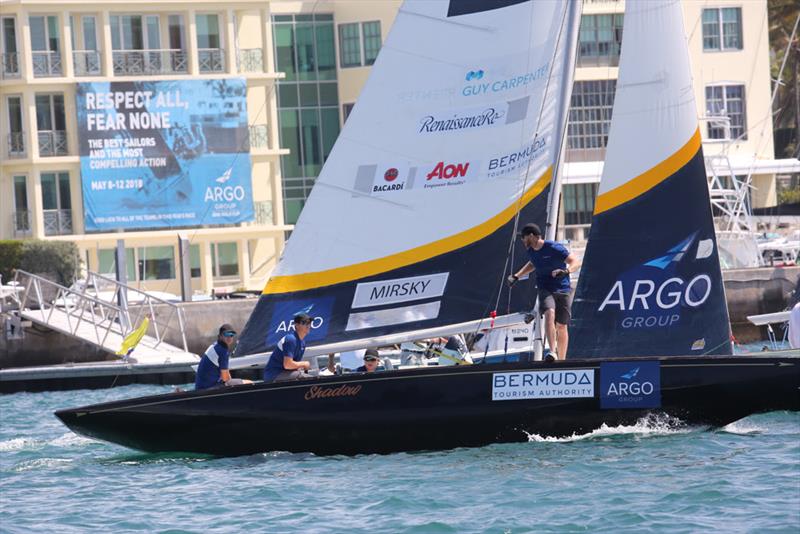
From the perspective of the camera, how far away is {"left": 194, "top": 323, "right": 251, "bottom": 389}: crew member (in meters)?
15.8

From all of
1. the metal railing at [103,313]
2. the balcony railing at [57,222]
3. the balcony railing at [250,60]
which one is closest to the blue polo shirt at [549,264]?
the metal railing at [103,313]

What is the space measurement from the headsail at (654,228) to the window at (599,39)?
3576 cm

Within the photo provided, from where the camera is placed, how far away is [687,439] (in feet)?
50.1

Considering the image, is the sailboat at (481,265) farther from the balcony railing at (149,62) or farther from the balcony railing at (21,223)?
the balcony railing at (149,62)

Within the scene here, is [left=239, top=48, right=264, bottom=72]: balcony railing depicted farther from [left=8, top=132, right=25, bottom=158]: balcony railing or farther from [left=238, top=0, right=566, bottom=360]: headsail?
[left=238, top=0, right=566, bottom=360]: headsail

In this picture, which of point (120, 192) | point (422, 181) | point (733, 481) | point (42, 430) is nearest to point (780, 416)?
point (733, 481)

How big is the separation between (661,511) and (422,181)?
18.1 feet

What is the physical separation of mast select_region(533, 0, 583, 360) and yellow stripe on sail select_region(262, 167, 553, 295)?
0.14 m

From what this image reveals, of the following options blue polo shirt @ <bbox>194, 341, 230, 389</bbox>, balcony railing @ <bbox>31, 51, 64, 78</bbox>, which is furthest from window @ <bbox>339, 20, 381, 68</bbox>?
blue polo shirt @ <bbox>194, 341, 230, 389</bbox>

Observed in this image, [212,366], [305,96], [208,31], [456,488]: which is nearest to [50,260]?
[208,31]

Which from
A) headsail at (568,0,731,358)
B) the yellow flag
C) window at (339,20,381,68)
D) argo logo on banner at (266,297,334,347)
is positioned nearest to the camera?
headsail at (568,0,731,358)

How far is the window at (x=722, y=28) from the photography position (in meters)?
53.4

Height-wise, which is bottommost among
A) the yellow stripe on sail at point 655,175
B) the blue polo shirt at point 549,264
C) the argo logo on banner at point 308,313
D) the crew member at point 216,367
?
the crew member at point 216,367

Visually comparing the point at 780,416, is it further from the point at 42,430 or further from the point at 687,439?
the point at 42,430
